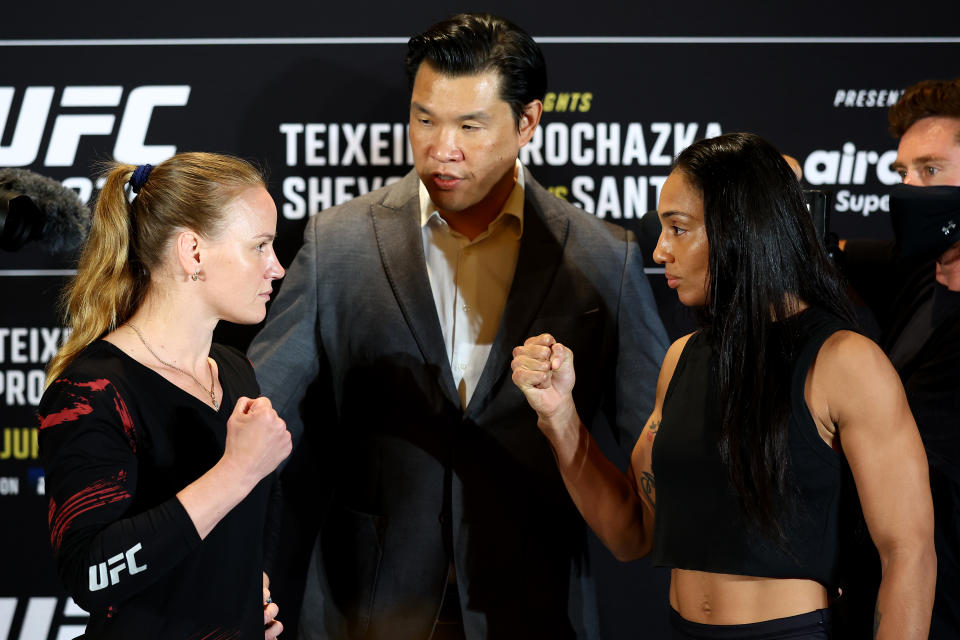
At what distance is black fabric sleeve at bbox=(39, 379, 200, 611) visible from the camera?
137cm

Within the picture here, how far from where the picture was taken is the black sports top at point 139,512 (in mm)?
1380

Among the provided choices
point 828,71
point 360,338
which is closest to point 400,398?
point 360,338

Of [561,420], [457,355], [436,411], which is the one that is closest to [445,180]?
[457,355]

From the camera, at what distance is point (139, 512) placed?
1.51 meters

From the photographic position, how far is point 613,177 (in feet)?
8.79

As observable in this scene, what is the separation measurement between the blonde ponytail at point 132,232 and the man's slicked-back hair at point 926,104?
173 cm

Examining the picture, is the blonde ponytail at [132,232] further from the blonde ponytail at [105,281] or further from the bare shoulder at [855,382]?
the bare shoulder at [855,382]

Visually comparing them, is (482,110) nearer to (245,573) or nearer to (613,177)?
(613,177)

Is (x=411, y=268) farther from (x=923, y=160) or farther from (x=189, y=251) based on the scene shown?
(x=923, y=160)

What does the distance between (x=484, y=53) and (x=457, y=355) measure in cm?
73

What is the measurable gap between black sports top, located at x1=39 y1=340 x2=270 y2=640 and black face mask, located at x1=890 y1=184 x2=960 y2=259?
1518 millimetres

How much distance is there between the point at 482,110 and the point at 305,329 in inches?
27.1

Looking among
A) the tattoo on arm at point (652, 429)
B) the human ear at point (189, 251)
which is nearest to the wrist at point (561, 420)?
the tattoo on arm at point (652, 429)

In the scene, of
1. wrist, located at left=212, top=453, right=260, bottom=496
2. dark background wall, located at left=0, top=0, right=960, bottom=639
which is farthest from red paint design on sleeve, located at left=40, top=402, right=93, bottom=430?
dark background wall, located at left=0, top=0, right=960, bottom=639
